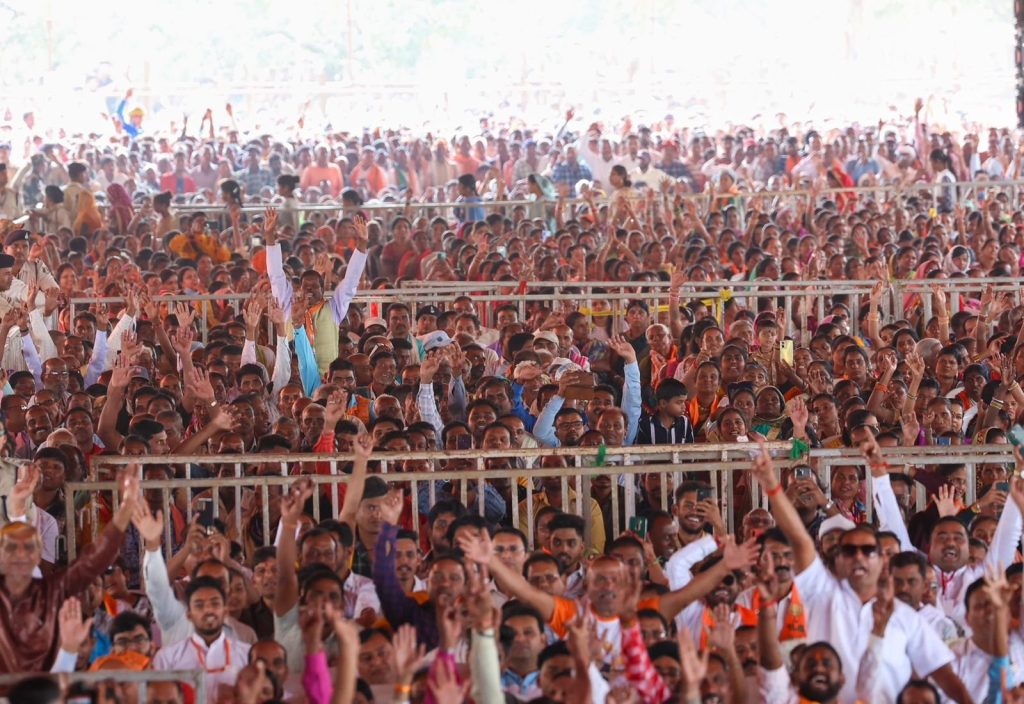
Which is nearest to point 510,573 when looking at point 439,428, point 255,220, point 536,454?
point 536,454

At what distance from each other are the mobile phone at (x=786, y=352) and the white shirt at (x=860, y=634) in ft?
13.6

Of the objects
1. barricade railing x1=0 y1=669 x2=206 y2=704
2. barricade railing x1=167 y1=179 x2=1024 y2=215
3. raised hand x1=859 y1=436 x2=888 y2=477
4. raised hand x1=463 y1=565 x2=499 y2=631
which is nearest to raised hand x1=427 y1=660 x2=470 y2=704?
raised hand x1=463 y1=565 x2=499 y2=631

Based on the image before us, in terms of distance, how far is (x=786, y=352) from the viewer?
11.6m

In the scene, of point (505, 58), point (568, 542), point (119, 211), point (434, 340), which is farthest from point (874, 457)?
point (505, 58)

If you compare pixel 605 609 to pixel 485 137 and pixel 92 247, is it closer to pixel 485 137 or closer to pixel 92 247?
pixel 92 247

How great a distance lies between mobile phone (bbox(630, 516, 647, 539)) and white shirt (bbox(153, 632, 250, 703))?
6.86 ft

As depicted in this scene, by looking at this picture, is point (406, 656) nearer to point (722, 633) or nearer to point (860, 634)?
point (722, 633)

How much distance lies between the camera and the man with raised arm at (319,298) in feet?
39.0

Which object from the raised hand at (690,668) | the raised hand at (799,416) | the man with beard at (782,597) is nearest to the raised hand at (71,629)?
the raised hand at (690,668)

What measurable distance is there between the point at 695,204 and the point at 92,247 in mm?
6063

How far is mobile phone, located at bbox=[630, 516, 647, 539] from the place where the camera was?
852cm

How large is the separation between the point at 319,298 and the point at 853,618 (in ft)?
Answer: 18.6

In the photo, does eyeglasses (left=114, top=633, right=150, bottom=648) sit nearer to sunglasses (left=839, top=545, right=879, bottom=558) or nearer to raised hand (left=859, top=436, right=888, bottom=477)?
sunglasses (left=839, top=545, right=879, bottom=558)

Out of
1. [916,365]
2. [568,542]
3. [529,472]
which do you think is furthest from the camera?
[916,365]
